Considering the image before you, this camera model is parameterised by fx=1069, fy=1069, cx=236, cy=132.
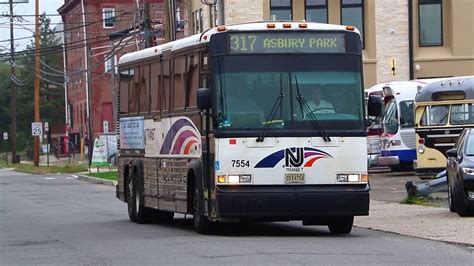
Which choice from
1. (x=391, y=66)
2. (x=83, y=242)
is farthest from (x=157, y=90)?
(x=391, y=66)

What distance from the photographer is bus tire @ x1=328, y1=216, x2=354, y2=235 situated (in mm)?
17622

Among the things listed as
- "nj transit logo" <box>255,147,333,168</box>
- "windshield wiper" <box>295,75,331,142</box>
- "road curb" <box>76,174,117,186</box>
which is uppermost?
"windshield wiper" <box>295,75,331,142</box>

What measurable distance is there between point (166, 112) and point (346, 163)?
4.44m

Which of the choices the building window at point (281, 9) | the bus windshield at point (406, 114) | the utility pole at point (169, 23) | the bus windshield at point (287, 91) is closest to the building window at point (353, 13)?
the building window at point (281, 9)

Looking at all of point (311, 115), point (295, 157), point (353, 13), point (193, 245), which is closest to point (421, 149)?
point (311, 115)

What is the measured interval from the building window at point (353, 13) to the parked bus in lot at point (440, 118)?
58.3ft

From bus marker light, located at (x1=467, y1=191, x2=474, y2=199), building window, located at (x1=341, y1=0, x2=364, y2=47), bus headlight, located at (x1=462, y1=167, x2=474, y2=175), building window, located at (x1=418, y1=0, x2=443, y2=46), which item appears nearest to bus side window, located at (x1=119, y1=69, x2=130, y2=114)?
bus headlight, located at (x1=462, y1=167, x2=474, y2=175)

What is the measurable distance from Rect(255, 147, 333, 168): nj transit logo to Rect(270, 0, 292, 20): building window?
3433 centimetres

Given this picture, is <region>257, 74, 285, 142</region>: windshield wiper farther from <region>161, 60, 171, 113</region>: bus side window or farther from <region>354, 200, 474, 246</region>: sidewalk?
<region>161, 60, 171, 113</region>: bus side window

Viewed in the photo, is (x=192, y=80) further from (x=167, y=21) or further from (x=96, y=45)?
(x=96, y=45)

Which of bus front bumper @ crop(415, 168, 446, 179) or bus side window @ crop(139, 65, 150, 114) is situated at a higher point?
bus side window @ crop(139, 65, 150, 114)

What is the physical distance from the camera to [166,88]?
784 inches

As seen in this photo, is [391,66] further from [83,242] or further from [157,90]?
[83,242]

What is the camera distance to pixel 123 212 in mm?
26297
